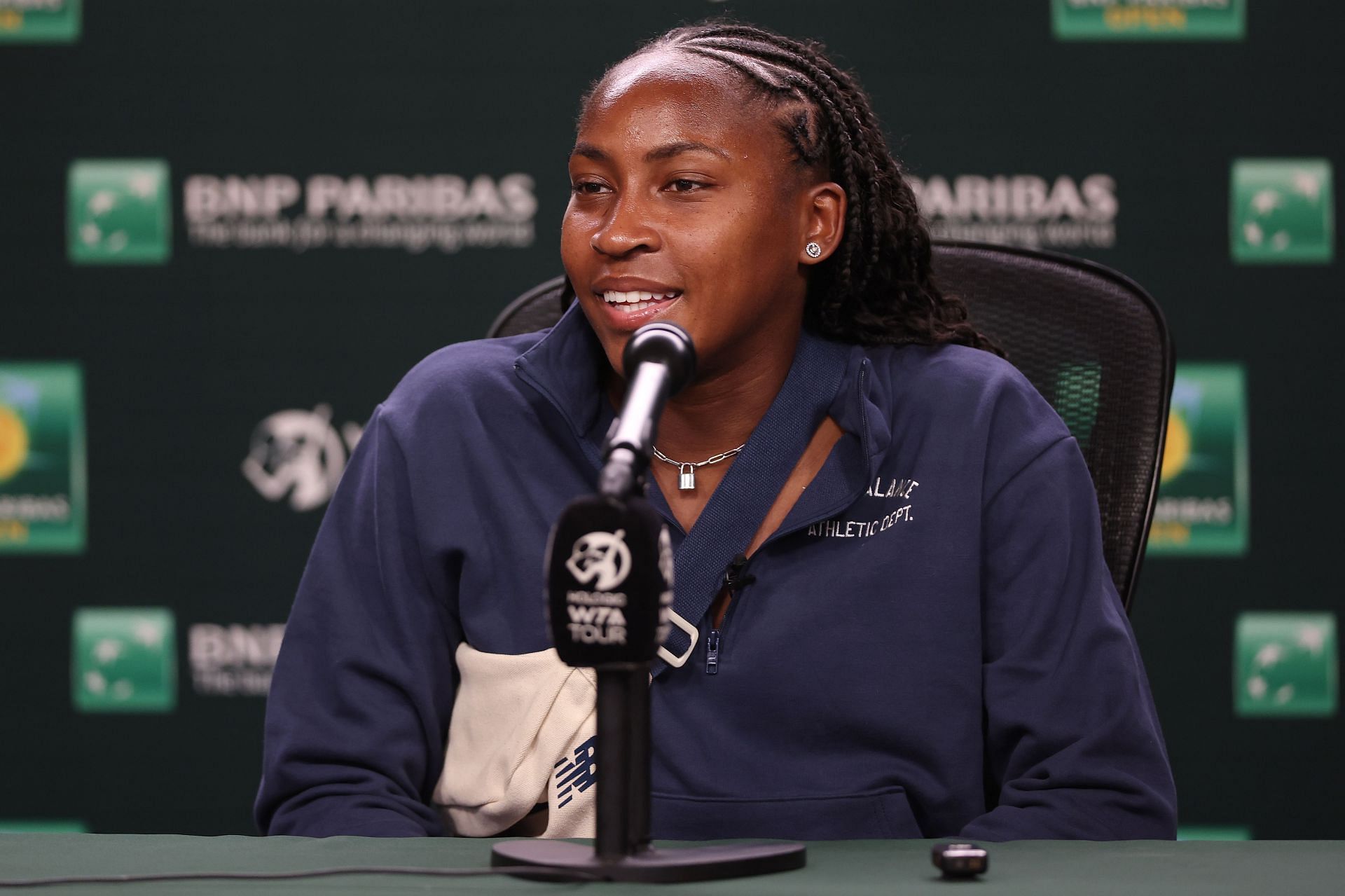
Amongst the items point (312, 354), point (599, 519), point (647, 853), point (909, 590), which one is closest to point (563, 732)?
point (909, 590)

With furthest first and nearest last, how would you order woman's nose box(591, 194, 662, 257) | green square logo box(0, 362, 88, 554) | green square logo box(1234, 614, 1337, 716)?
1. green square logo box(0, 362, 88, 554)
2. green square logo box(1234, 614, 1337, 716)
3. woman's nose box(591, 194, 662, 257)

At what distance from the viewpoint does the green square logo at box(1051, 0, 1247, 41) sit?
291 centimetres

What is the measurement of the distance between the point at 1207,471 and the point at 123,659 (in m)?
2.17

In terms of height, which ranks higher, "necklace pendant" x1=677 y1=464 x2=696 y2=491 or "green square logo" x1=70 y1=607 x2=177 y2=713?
"necklace pendant" x1=677 y1=464 x2=696 y2=491

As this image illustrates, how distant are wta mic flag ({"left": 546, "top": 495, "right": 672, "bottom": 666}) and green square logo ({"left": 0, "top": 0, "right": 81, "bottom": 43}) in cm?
251

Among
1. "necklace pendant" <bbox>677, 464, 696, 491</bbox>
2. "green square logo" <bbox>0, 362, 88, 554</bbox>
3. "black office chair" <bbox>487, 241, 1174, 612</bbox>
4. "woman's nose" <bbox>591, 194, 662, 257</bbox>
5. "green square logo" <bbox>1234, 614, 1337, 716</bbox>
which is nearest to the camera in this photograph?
"woman's nose" <bbox>591, 194, 662, 257</bbox>

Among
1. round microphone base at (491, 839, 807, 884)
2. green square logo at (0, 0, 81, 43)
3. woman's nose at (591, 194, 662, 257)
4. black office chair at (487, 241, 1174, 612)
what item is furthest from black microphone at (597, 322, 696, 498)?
green square logo at (0, 0, 81, 43)

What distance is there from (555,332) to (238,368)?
→ 4.77ft

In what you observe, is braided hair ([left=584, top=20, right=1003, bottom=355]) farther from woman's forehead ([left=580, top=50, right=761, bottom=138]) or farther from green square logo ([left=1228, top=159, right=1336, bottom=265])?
green square logo ([left=1228, top=159, right=1336, bottom=265])

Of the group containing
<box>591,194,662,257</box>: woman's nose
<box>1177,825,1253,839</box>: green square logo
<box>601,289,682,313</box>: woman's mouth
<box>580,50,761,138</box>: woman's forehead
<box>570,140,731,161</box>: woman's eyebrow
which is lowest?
<box>1177,825,1253,839</box>: green square logo

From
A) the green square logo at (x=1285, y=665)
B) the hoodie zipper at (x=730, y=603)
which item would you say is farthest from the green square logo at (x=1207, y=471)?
the hoodie zipper at (x=730, y=603)

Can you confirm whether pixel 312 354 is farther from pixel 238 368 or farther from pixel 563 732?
pixel 563 732

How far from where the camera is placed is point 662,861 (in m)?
0.99

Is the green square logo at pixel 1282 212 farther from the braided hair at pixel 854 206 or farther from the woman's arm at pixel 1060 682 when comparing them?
the woman's arm at pixel 1060 682
